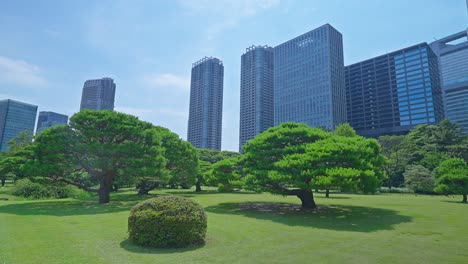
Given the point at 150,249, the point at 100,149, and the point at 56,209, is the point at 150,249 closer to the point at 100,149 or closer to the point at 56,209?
the point at 56,209

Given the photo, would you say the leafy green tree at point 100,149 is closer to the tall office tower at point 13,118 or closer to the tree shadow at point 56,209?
the tree shadow at point 56,209

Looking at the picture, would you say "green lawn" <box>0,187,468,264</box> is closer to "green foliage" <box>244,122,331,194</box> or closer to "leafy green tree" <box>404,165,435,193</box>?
"green foliage" <box>244,122,331,194</box>

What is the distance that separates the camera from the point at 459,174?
22.2 m

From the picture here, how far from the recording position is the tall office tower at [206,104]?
11931 centimetres

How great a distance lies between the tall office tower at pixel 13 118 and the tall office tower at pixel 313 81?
100112 mm

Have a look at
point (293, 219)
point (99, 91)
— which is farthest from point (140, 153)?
point (99, 91)

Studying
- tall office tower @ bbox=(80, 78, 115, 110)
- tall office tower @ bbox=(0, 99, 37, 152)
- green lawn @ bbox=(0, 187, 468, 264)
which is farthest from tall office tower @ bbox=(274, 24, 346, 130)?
tall office tower @ bbox=(0, 99, 37, 152)

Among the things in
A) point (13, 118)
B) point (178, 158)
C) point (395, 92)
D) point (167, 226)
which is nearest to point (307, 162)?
point (167, 226)

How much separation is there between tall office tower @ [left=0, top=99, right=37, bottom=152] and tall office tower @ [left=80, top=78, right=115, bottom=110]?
20.0m

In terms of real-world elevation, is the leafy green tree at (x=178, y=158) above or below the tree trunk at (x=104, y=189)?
above

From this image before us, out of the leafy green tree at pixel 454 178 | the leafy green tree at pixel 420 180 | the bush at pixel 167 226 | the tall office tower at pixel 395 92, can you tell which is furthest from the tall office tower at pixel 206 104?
the bush at pixel 167 226

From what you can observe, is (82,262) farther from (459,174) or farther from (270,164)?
(459,174)

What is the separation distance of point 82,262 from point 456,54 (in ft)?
479

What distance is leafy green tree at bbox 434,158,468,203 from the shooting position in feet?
72.2
